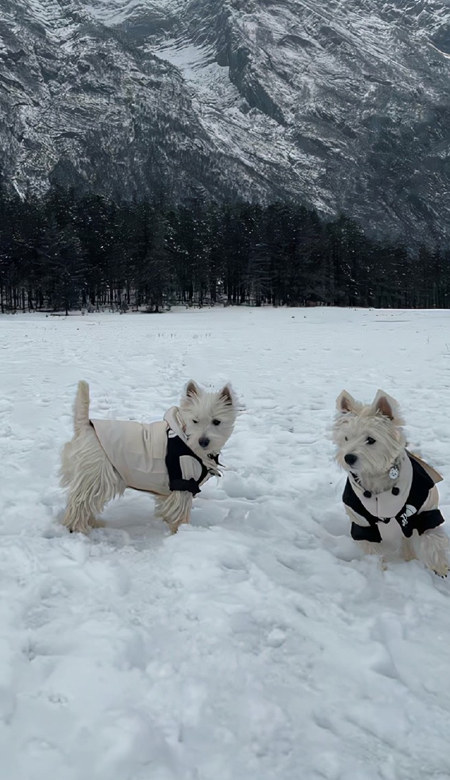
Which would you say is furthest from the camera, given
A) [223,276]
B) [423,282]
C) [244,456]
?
[423,282]

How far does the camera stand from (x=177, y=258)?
5912cm

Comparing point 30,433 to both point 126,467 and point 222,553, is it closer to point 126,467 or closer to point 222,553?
point 126,467

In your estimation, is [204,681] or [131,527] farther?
[131,527]

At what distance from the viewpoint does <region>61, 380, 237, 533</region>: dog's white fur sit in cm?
390

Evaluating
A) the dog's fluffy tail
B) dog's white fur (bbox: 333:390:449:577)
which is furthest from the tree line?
dog's white fur (bbox: 333:390:449:577)

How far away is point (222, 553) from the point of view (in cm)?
352

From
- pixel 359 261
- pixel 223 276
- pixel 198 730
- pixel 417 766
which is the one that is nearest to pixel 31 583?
pixel 198 730

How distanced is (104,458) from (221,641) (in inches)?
75.5

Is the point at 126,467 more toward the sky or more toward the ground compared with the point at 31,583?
more toward the sky

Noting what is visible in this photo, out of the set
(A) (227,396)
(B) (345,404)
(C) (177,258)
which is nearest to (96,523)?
(A) (227,396)

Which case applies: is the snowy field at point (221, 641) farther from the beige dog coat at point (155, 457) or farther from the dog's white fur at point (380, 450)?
the beige dog coat at point (155, 457)

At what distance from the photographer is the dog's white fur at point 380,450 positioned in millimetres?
3434

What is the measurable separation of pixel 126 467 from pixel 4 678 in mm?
1925

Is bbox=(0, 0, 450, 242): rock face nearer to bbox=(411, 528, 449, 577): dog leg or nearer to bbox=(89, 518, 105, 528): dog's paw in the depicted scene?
bbox=(89, 518, 105, 528): dog's paw
